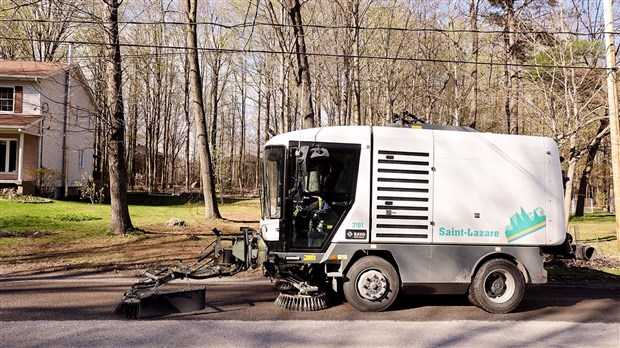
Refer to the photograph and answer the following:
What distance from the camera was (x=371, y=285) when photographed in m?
7.50

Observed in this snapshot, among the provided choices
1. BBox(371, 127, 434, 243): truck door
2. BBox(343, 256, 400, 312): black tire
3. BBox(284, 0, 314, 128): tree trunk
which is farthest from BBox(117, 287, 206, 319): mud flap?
BBox(284, 0, 314, 128): tree trunk

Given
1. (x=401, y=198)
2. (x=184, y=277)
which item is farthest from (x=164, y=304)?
(x=401, y=198)

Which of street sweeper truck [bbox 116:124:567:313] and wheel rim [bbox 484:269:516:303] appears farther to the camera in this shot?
wheel rim [bbox 484:269:516:303]

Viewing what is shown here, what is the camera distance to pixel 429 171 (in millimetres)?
7680

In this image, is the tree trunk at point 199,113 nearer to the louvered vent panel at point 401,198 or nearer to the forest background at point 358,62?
the forest background at point 358,62

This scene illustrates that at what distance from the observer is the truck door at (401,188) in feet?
24.7

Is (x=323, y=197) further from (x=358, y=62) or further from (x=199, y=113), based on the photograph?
(x=358, y=62)

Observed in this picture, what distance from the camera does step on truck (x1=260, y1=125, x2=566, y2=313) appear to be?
7.48m

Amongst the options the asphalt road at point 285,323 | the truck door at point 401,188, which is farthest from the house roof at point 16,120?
the truck door at point 401,188

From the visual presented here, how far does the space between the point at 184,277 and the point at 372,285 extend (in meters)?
3.11

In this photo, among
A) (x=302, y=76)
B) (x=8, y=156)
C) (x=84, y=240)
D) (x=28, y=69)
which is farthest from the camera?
(x=28, y=69)

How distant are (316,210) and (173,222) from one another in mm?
12292

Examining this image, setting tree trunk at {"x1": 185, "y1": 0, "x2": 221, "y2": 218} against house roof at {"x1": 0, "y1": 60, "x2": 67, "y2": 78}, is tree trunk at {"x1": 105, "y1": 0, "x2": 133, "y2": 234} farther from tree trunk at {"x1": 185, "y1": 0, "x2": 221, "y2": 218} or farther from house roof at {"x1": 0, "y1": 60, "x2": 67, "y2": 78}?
house roof at {"x1": 0, "y1": 60, "x2": 67, "y2": 78}

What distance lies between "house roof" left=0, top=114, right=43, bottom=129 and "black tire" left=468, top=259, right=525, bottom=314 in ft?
79.7
